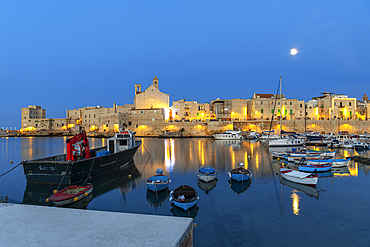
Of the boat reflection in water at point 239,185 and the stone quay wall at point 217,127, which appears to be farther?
the stone quay wall at point 217,127

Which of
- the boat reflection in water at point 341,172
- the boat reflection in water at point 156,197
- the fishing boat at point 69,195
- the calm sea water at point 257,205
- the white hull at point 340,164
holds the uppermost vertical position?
the fishing boat at point 69,195

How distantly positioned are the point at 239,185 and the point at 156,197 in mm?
5721

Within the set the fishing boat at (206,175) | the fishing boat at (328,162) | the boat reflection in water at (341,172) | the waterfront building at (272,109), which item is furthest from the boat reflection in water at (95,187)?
the waterfront building at (272,109)

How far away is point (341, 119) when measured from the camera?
200 ft

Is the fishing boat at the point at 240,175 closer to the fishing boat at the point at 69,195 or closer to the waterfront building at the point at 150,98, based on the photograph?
the fishing boat at the point at 69,195

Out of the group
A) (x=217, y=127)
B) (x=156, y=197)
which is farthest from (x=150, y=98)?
(x=156, y=197)

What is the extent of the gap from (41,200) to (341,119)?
71095mm

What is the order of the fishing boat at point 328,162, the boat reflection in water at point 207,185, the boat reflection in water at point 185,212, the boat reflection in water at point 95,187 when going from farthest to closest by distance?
1. the fishing boat at point 328,162
2. the boat reflection in water at point 207,185
3. the boat reflection in water at point 95,187
4. the boat reflection in water at point 185,212

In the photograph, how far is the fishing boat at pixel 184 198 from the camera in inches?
401

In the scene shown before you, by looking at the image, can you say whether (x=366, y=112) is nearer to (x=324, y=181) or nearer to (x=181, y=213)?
(x=324, y=181)

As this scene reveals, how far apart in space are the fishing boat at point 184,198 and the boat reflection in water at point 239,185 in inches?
144

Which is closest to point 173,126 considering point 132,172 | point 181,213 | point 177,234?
point 132,172

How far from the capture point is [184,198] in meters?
10.2

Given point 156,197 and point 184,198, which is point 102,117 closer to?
point 156,197
